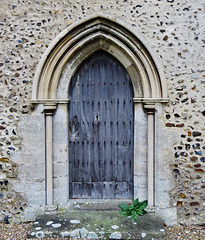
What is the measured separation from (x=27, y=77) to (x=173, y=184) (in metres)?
2.92

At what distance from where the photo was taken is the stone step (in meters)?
3.39

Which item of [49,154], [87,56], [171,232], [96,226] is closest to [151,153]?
[171,232]

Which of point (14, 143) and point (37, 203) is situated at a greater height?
point (14, 143)

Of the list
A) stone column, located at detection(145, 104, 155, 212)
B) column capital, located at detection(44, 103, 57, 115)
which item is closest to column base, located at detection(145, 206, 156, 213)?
stone column, located at detection(145, 104, 155, 212)

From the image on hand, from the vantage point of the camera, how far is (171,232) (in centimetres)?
373

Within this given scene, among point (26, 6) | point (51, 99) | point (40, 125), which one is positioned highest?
point (26, 6)

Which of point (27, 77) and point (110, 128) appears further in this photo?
point (110, 128)

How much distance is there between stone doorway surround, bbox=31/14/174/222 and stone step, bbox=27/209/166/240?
0.97ft

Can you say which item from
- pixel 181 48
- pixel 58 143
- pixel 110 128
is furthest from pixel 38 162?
pixel 181 48

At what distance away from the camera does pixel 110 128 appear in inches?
165

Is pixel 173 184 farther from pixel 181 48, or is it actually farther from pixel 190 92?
pixel 181 48

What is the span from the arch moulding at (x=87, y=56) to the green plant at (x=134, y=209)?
15 centimetres

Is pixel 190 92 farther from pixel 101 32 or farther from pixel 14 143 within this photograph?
pixel 14 143

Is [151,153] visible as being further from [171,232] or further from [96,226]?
[96,226]
